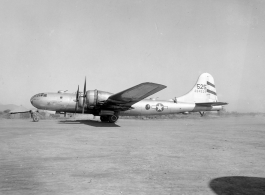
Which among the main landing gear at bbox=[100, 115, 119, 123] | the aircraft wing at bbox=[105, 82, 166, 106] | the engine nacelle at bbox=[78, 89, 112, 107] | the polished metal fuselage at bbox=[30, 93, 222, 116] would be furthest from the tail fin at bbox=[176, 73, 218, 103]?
the engine nacelle at bbox=[78, 89, 112, 107]

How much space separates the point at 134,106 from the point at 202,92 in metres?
9.12

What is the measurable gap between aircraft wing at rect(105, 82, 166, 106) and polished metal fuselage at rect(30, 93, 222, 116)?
2.58m

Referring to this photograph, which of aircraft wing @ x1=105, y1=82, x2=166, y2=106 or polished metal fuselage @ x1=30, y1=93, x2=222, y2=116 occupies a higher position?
aircraft wing @ x1=105, y1=82, x2=166, y2=106

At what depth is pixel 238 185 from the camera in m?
4.04

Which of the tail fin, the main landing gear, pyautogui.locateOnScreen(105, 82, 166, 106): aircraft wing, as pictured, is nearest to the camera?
pyautogui.locateOnScreen(105, 82, 166, 106): aircraft wing

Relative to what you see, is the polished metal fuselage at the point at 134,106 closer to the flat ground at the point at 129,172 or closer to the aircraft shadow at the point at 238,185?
the flat ground at the point at 129,172

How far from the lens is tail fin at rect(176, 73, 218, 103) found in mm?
25209

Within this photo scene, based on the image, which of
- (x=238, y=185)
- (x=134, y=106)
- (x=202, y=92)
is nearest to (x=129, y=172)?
(x=238, y=185)

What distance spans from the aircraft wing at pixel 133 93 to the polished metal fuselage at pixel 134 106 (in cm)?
258

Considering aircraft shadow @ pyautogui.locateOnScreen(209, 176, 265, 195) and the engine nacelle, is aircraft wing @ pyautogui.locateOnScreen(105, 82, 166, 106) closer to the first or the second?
the engine nacelle

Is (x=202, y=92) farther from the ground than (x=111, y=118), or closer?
farther from the ground

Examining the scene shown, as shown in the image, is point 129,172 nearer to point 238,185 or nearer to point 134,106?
point 238,185

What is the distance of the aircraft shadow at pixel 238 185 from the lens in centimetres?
369

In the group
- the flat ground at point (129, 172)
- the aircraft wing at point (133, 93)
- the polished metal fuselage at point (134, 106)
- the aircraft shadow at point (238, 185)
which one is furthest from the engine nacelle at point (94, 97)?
the aircraft shadow at point (238, 185)
